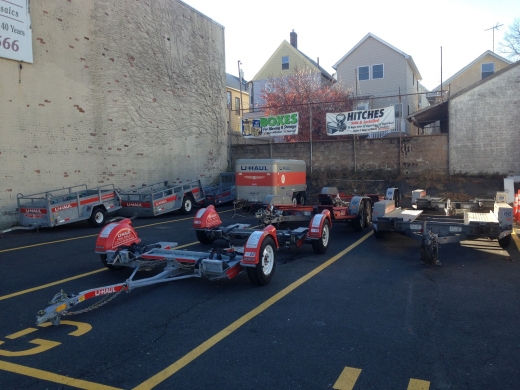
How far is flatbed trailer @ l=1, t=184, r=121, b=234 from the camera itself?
13.9 m

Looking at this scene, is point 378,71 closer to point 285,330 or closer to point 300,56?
point 300,56

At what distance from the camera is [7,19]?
48.4 ft

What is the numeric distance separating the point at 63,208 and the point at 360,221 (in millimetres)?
9579

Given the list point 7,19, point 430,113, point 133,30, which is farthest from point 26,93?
point 430,113

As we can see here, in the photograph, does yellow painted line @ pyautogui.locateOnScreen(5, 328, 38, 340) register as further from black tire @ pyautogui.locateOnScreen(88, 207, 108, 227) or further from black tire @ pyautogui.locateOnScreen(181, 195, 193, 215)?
black tire @ pyautogui.locateOnScreen(181, 195, 193, 215)

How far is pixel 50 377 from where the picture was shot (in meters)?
4.07

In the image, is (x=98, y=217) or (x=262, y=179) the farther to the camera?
(x=262, y=179)

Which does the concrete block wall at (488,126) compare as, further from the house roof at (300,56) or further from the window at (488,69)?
the window at (488,69)

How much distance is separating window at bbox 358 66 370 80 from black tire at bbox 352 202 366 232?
26459 millimetres

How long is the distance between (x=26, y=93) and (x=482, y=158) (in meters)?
20.1

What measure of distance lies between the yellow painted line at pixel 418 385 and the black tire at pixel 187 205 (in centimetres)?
1554

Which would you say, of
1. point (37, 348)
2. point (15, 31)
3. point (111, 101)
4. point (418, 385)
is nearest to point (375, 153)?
point (111, 101)

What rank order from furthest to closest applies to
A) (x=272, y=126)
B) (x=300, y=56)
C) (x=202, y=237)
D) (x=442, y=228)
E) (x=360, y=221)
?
1. (x=300, y=56)
2. (x=272, y=126)
3. (x=360, y=221)
4. (x=202, y=237)
5. (x=442, y=228)

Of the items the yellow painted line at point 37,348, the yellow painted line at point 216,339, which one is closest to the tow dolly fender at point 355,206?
the yellow painted line at point 216,339
